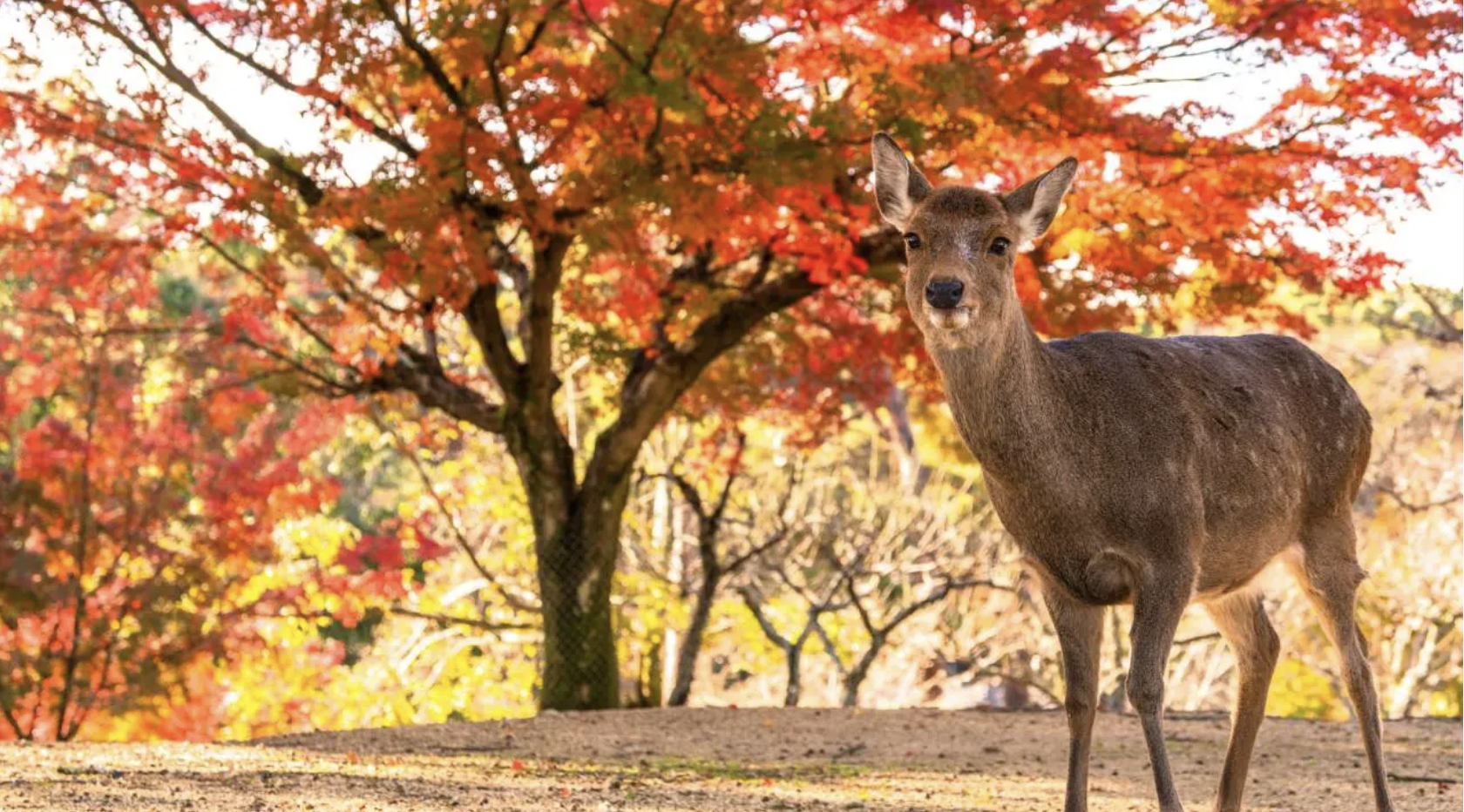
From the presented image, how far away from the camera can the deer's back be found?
5.46 m

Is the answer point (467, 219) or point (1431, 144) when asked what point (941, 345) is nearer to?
point (467, 219)

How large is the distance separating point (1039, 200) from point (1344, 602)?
2304 mm

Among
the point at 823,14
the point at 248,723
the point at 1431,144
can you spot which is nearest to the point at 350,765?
the point at 823,14

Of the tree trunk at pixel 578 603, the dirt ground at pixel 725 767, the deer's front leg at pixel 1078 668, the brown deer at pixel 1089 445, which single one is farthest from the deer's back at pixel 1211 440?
the tree trunk at pixel 578 603

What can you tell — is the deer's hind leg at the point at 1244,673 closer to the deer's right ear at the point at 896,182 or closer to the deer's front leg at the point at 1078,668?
the deer's front leg at the point at 1078,668

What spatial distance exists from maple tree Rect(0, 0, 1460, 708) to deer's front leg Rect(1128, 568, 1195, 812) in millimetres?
4344

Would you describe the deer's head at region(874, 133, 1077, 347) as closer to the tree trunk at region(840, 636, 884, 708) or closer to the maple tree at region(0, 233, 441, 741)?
the maple tree at region(0, 233, 441, 741)

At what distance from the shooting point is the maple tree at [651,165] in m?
9.62

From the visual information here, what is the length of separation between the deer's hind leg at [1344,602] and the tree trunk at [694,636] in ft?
24.3

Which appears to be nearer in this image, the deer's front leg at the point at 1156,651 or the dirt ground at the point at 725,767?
the deer's front leg at the point at 1156,651

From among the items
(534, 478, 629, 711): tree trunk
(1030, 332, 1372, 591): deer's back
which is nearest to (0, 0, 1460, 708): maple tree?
(534, 478, 629, 711): tree trunk

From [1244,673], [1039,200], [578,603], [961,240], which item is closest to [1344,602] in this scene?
[1244,673]

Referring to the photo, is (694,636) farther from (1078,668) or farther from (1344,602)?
(1078,668)

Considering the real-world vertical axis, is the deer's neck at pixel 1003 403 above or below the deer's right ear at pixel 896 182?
below
